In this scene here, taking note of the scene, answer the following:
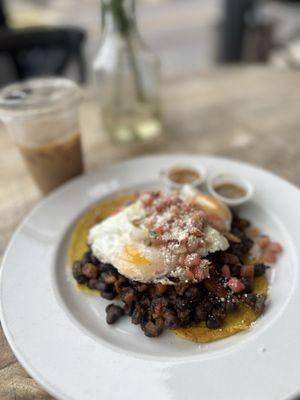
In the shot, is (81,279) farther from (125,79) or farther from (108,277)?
(125,79)

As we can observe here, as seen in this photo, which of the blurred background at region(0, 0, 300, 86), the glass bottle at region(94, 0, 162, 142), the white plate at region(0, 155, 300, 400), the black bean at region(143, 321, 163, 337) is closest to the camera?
the white plate at region(0, 155, 300, 400)

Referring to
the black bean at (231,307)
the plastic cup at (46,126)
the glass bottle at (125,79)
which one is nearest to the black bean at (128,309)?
the black bean at (231,307)

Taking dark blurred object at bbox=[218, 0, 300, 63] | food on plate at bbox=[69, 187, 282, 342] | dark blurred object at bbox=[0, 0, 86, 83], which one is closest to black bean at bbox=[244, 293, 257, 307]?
food on plate at bbox=[69, 187, 282, 342]

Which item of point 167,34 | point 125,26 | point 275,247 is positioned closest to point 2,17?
point 167,34

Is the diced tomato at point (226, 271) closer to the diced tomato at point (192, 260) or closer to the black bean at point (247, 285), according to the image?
the black bean at point (247, 285)

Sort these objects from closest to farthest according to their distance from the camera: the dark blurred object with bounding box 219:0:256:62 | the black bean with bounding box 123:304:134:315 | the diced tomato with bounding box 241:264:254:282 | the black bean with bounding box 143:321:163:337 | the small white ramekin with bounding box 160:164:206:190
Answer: the black bean with bounding box 143:321:163:337 < the black bean with bounding box 123:304:134:315 < the diced tomato with bounding box 241:264:254:282 < the small white ramekin with bounding box 160:164:206:190 < the dark blurred object with bounding box 219:0:256:62

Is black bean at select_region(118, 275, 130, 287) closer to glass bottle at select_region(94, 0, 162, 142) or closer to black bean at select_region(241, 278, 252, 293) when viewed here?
black bean at select_region(241, 278, 252, 293)

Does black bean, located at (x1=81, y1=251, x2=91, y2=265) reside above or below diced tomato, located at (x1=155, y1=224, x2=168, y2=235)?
below
